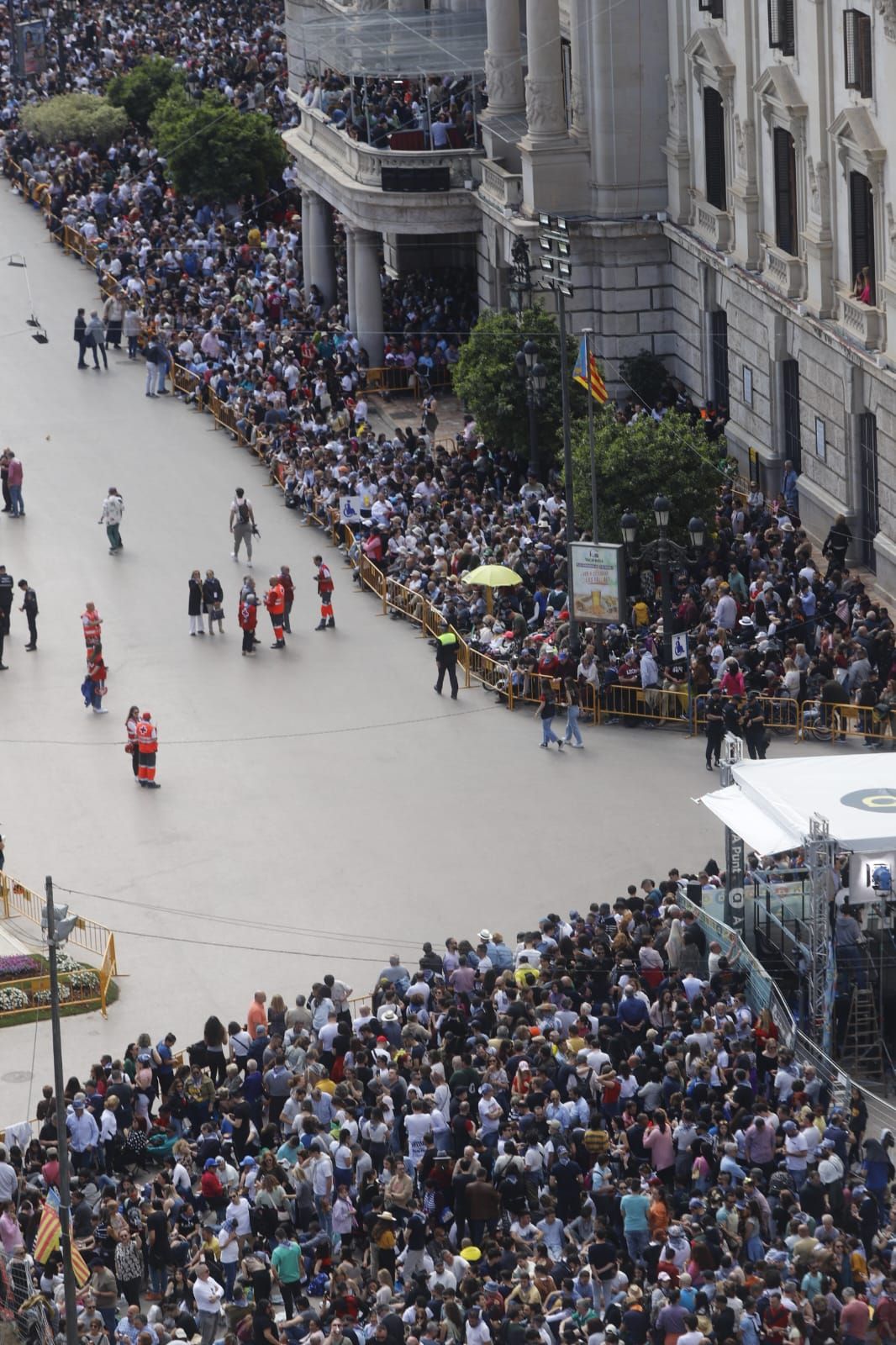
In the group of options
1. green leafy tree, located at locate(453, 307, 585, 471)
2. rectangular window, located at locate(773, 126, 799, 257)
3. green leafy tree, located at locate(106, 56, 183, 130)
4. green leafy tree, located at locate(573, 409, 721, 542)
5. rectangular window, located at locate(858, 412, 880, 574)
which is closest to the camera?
green leafy tree, located at locate(573, 409, 721, 542)

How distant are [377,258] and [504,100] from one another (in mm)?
4938

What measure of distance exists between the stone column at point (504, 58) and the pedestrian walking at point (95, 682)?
62.8 feet

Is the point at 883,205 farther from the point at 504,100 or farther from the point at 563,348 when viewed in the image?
the point at 504,100

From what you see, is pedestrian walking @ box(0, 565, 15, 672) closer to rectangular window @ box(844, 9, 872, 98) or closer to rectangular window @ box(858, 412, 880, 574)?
rectangular window @ box(858, 412, 880, 574)

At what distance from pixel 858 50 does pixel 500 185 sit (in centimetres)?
1387

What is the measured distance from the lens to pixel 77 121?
77688 millimetres

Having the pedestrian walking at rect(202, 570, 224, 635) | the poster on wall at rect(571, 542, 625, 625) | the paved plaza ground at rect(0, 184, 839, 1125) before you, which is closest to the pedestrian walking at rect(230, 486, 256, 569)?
the paved plaza ground at rect(0, 184, 839, 1125)

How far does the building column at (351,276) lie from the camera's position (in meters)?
61.3

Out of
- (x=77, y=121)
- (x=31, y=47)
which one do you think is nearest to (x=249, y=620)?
(x=77, y=121)


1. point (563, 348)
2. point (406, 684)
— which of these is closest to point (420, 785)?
point (406, 684)

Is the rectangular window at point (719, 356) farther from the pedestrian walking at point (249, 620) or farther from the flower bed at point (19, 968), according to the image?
the flower bed at point (19, 968)

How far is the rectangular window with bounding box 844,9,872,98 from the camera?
4378 centimetres

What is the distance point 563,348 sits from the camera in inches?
1690

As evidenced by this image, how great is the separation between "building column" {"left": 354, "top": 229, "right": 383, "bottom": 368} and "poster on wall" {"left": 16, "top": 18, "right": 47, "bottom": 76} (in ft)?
90.8
